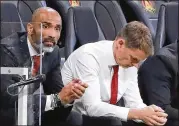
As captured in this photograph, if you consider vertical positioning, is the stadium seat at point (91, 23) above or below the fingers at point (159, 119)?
above

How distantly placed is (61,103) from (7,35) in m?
0.36

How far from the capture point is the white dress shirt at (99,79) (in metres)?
1.48

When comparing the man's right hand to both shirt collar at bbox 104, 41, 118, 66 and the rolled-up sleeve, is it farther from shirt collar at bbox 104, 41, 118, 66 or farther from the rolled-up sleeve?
shirt collar at bbox 104, 41, 118, 66

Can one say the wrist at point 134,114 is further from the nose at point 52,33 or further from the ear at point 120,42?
the nose at point 52,33

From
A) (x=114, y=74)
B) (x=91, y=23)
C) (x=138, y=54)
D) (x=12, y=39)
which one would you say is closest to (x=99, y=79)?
(x=114, y=74)

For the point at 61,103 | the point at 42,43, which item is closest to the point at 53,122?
the point at 61,103

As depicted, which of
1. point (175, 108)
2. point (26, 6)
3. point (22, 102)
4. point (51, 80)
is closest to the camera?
point (22, 102)

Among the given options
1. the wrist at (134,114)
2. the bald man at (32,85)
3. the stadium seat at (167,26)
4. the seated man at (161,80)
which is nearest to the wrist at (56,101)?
the bald man at (32,85)

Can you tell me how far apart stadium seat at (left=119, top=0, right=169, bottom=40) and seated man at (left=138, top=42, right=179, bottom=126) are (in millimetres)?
888

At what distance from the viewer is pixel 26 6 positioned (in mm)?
2510

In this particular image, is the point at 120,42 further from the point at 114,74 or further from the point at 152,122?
the point at 152,122

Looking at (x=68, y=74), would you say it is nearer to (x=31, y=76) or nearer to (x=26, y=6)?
(x=31, y=76)

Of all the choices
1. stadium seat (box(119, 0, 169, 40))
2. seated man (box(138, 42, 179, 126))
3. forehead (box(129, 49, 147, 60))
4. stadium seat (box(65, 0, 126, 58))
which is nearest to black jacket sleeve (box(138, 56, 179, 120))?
seated man (box(138, 42, 179, 126))

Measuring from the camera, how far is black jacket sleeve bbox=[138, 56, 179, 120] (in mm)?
1525
